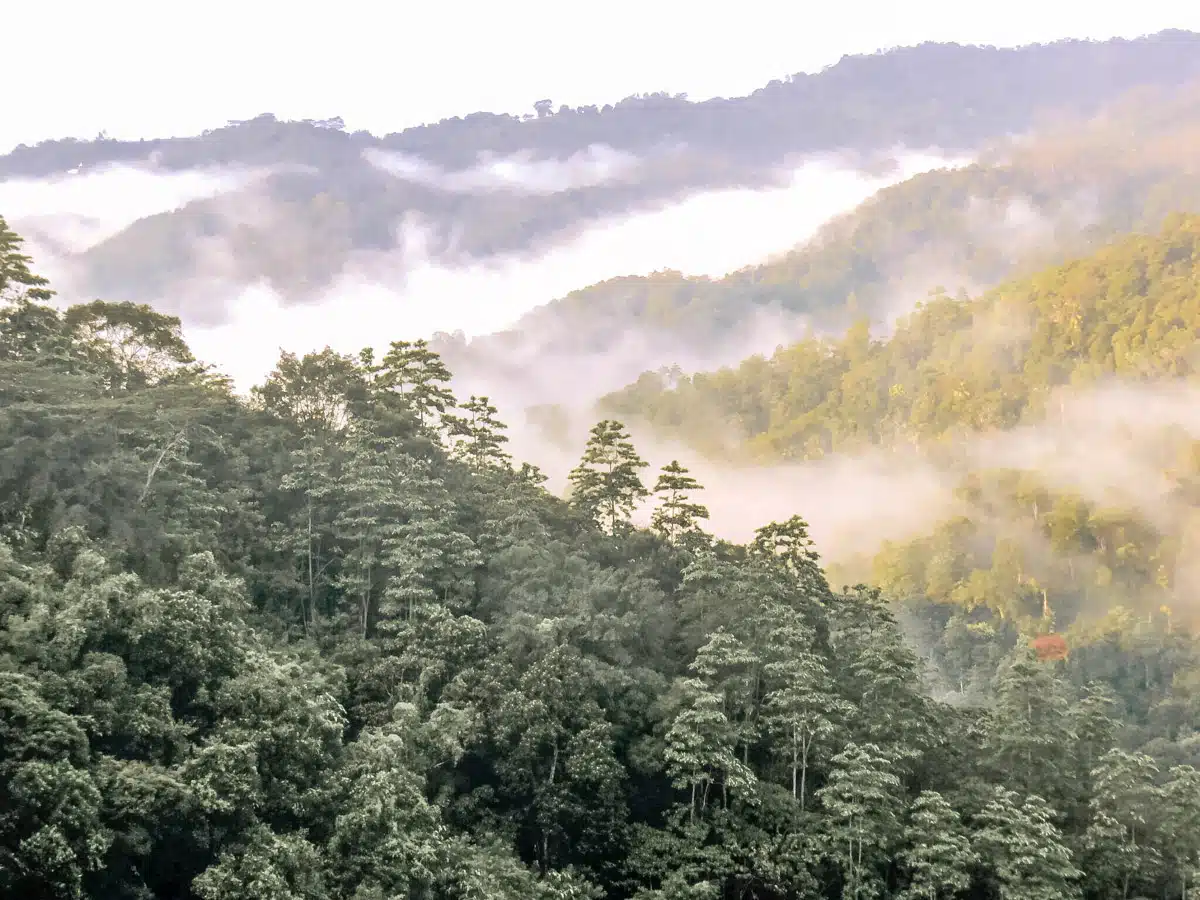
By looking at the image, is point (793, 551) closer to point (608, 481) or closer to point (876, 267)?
point (608, 481)

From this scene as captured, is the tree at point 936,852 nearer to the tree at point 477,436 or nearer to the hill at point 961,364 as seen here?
the tree at point 477,436

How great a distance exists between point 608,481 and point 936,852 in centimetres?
1482

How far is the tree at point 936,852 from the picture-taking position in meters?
20.8

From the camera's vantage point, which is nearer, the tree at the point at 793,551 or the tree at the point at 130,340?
the tree at the point at 130,340

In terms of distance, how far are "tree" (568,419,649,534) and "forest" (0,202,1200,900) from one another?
0.14 meters

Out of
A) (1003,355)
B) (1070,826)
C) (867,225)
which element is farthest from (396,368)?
(867,225)

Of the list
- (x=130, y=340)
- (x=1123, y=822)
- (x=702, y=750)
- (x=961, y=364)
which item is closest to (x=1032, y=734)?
(x=1123, y=822)

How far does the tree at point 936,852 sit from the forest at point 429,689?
0.32ft

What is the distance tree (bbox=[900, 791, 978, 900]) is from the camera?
2075cm

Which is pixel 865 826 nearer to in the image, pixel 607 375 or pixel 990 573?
pixel 990 573

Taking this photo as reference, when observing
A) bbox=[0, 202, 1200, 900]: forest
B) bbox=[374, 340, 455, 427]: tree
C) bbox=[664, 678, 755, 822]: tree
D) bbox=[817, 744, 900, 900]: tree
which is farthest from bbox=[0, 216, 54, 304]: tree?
bbox=[817, 744, 900, 900]: tree

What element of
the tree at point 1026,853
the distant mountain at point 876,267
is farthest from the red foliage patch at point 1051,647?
the distant mountain at point 876,267

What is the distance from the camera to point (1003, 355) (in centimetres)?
7306

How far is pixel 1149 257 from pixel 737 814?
203 feet
